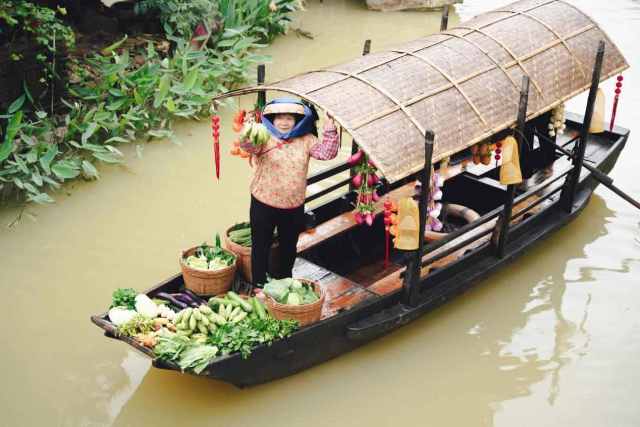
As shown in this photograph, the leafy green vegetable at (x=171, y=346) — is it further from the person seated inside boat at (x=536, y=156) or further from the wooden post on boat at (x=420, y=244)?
the person seated inside boat at (x=536, y=156)

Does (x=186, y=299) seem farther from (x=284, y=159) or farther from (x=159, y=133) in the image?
(x=159, y=133)

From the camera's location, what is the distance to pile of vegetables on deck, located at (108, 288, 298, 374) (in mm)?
4328

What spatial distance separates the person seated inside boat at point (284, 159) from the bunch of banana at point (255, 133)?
3.2 inches

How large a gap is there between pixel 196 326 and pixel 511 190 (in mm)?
2532

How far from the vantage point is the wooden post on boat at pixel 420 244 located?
15.1 ft

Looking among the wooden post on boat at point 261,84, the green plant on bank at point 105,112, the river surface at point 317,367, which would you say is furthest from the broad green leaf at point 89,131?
the wooden post on boat at point 261,84

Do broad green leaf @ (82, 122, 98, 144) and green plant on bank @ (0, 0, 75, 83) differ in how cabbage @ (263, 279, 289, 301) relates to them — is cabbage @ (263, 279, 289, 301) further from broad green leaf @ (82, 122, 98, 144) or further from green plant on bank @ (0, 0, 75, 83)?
green plant on bank @ (0, 0, 75, 83)

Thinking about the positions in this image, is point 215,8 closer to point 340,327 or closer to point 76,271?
point 76,271

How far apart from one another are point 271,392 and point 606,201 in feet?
13.8

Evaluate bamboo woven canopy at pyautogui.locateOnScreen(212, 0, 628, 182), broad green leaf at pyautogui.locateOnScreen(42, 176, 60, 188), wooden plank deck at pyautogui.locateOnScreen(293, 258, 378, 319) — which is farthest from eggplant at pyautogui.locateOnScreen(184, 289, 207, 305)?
broad green leaf at pyautogui.locateOnScreen(42, 176, 60, 188)

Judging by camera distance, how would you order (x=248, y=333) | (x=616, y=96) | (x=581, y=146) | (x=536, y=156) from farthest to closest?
(x=536, y=156) → (x=616, y=96) → (x=581, y=146) → (x=248, y=333)

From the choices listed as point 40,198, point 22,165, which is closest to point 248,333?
point 40,198

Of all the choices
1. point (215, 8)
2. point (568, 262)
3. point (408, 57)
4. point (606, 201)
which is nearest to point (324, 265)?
point (408, 57)

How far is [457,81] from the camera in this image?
5145mm
